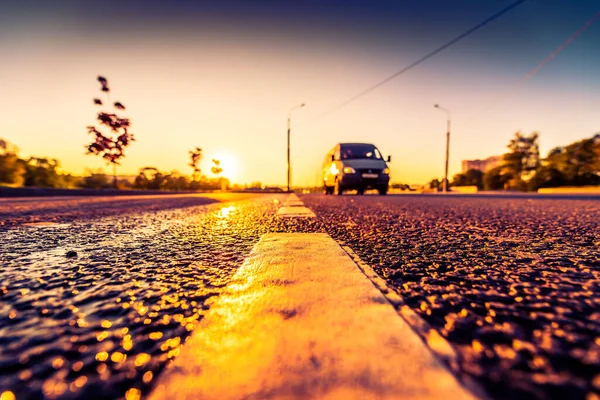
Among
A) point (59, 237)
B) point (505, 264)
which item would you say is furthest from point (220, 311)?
point (59, 237)

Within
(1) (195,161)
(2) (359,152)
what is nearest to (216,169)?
(1) (195,161)

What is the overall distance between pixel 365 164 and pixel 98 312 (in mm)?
11380

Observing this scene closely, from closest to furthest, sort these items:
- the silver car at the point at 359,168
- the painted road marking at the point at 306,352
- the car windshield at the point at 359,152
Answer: the painted road marking at the point at 306,352 < the silver car at the point at 359,168 < the car windshield at the point at 359,152

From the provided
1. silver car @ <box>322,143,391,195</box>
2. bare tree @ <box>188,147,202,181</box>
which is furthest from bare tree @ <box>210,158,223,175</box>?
silver car @ <box>322,143,391,195</box>

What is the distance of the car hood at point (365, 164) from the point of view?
1158cm

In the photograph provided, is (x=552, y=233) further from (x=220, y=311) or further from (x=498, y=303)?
(x=220, y=311)

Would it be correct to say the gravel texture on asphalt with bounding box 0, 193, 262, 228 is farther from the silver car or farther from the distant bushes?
the distant bushes

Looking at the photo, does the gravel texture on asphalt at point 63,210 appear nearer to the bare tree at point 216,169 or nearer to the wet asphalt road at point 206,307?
the wet asphalt road at point 206,307

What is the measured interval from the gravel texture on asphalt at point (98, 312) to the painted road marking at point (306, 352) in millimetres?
87

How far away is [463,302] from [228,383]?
27.7 inches

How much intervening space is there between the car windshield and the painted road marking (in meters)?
11.7

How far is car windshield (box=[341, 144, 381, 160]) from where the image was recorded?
1234cm

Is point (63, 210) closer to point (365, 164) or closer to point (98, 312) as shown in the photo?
point (98, 312)

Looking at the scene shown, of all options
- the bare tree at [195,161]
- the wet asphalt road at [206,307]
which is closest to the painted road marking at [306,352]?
the wet asphalt road at [206,307]
